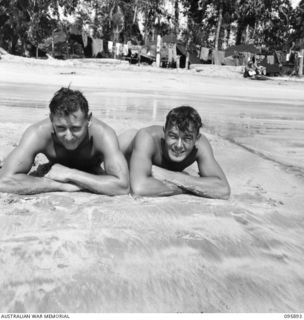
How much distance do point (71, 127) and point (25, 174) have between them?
55cm

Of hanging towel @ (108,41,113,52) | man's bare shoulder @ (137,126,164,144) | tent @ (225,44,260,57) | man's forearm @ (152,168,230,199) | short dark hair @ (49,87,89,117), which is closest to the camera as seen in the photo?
short dark hair @ (49,87,89,117)

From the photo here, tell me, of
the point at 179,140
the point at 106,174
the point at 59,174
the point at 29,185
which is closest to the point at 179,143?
the point at 179,140

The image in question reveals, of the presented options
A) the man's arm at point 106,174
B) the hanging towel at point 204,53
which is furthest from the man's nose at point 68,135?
the hanging towel at point 204,53

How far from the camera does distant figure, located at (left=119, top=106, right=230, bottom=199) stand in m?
3.51

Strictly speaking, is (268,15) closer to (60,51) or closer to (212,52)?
(212,52)

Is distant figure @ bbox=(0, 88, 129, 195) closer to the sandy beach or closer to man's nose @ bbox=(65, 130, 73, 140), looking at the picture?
man's nose @ bbox=(65, 130, 73, 140)

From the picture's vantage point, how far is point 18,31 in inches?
1220

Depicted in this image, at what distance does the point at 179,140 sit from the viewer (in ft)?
11.6

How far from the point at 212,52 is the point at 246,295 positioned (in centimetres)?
3621

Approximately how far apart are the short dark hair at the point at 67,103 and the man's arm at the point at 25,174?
34 cm

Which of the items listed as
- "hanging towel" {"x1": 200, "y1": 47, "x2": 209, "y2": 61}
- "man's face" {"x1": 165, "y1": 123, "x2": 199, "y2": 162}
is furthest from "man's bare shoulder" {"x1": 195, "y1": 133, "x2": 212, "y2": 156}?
"hanging towel" {"x1": 200, "y1": 47, "x2": 209, "y2": 61}

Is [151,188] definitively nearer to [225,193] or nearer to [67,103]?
[225,193]

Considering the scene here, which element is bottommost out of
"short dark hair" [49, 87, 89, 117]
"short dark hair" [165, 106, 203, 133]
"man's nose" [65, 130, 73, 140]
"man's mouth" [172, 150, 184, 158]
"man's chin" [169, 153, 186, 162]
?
"man's chin" [169, 153, 186, 162]

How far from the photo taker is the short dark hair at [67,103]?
3.29 m
